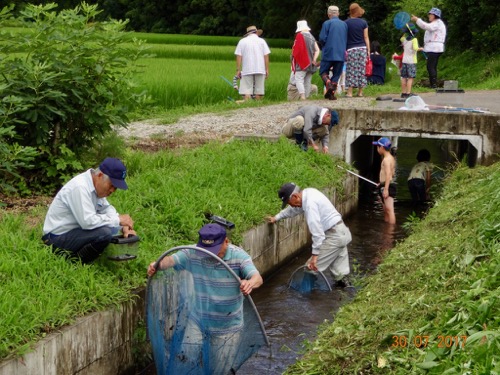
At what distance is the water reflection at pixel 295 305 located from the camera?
8.77 m

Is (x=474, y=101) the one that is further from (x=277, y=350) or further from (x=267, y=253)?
(x=277, y=350)

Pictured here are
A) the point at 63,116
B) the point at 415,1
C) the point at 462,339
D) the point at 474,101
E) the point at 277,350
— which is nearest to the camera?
the point at 462,339

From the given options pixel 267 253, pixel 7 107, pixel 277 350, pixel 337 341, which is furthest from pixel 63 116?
pixel 337 341

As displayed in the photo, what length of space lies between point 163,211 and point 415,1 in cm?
2723

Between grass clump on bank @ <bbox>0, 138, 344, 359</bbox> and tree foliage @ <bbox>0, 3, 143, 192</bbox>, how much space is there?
3.00 feet

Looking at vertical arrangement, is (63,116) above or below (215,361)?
above

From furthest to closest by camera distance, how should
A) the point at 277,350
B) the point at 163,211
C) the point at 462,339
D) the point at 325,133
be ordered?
1. the point at 325,133
2. the point at 163,211
3. the point at 277,350
4. the point at 462,339

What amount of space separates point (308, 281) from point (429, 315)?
152 inches

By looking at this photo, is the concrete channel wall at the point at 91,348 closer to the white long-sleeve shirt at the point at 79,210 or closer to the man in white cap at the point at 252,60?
the white long-sleeve shirt at the point at 79,210

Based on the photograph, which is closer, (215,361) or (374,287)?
(215,361)

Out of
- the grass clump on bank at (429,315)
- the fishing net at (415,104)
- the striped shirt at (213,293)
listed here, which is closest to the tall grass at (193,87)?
the fishing net at (415,104)

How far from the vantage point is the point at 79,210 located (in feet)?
25.9

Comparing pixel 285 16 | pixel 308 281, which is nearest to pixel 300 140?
pixel 308 281

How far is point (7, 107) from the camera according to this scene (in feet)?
35.1
